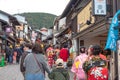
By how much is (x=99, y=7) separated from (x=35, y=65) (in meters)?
6.68

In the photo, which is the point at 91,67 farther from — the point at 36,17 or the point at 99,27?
the point at 36,17

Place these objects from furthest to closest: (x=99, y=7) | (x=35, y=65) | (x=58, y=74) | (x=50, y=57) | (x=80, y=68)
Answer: (x=50, y=57)
(x=99, y=7)
(x=80, y=68)
(x=58, y=74)
(x=35, y=65)

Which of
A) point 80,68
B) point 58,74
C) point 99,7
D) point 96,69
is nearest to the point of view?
point 96,69

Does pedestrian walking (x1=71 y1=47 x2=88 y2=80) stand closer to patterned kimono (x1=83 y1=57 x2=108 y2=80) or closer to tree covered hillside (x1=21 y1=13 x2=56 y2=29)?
patterned kimono (x1=83 y1=57 x2=108 y2=80)

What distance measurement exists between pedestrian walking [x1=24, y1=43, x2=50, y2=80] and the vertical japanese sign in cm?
643

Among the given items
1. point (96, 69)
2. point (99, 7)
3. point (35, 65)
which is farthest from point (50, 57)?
point (96, 69)

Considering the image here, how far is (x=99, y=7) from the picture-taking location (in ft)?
47.6

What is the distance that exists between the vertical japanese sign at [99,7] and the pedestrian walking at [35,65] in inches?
253

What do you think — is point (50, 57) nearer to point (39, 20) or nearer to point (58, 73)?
point (58, 73)

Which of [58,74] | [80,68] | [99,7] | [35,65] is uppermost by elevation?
[99,7]

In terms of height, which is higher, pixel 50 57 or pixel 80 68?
pixel 50 57

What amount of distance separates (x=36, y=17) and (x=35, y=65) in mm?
177058

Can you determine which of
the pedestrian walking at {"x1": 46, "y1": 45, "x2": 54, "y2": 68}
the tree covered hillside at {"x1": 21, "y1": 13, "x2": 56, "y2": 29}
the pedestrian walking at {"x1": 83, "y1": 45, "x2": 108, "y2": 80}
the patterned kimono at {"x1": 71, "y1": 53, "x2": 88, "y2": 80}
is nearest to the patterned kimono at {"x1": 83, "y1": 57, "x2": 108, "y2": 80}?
the pedestrian walking at {"x1": 83, "y1": 45, "x2": 108, "y2": 80}

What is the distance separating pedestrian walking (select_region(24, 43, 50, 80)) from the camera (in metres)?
8.46
